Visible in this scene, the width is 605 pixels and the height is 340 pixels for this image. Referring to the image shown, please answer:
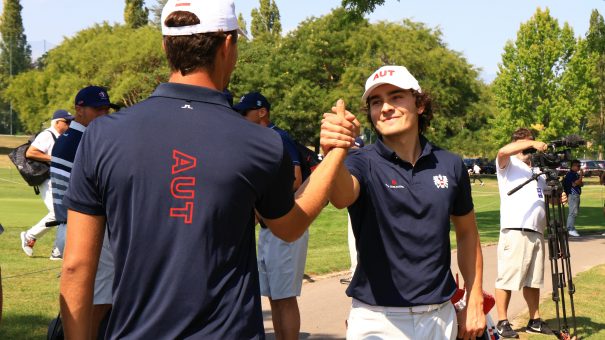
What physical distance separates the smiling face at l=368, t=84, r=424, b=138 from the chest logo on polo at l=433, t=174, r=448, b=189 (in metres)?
0.28

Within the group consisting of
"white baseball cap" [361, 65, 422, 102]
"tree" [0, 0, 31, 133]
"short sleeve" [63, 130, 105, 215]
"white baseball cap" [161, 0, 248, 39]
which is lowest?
"short sleeve" [63, 130, 105, 215]

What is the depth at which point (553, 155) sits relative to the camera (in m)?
7.86

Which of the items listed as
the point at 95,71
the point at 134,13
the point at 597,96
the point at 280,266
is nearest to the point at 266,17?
the point at 134,13

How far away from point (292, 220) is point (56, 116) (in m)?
8.88

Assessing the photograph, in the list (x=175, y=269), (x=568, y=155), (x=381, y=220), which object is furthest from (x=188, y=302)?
(x=568, y=155)

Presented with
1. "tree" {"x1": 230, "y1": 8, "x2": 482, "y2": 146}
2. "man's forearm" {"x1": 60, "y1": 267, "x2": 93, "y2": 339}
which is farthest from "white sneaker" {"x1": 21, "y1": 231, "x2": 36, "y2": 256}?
"tree" {"x1": 230, "y1": 8, "x2": 482, "y2": 146}

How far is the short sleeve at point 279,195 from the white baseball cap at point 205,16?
45 centimetres

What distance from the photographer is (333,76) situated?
60844 mm

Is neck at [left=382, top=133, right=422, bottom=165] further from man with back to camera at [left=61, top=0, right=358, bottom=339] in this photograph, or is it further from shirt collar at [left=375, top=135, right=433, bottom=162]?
man with back to camera at [left=61, top=0, right=358, bottom=339]

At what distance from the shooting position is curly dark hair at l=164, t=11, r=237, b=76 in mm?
2637

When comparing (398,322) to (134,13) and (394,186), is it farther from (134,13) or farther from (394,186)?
(134,13)

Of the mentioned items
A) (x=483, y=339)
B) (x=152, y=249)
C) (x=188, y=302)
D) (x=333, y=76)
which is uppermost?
(x=333, y=76)

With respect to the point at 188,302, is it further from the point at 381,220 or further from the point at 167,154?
the point at 381,220

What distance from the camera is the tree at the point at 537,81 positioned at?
6375 cm
